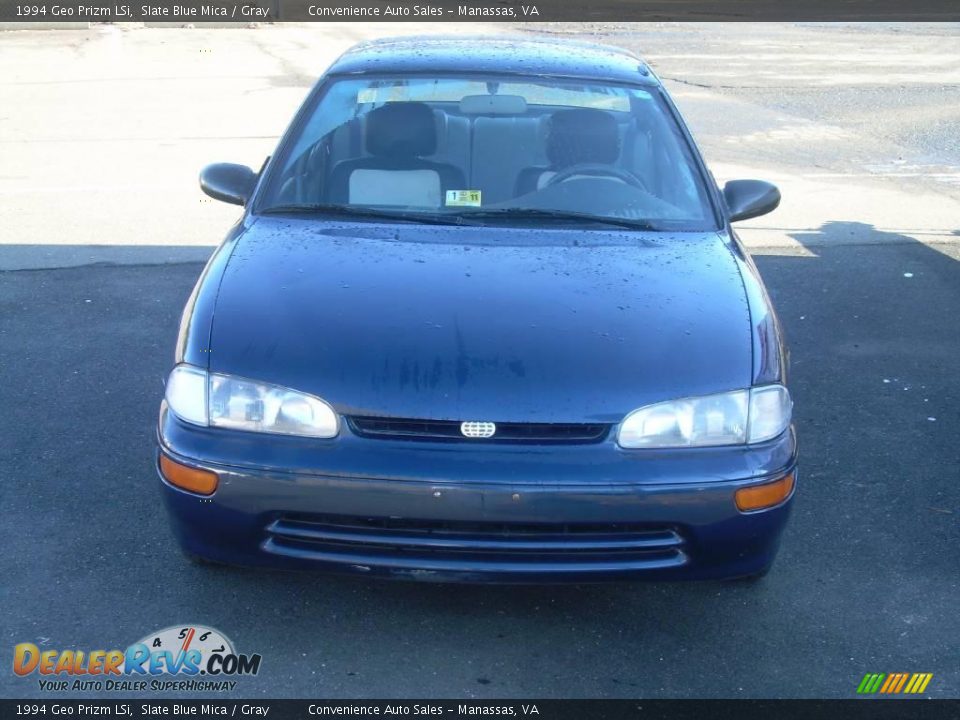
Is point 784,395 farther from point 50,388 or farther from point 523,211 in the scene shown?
point 50,388

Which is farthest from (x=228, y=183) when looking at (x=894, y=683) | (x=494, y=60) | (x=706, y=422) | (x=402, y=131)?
(x=894, y=683)

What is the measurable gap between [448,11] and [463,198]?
20.7m

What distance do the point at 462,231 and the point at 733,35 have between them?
19793 mm

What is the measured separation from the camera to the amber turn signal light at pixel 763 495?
3.27 meters

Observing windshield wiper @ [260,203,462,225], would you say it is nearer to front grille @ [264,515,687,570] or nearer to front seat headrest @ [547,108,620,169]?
front seat headrest @ [547,108,620,169]

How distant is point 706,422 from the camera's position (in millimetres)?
3307

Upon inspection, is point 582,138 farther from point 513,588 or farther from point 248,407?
point 248,407

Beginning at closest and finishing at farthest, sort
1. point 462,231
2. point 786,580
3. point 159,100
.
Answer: point 786,580 < point 462,231 < point 159,100

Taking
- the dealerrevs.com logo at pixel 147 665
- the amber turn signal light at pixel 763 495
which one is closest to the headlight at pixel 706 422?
the amber turn signal light at pixel 763 495

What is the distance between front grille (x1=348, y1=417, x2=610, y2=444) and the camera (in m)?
3.21

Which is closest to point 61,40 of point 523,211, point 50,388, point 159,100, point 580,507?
point 159,100

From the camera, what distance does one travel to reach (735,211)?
4684 millimetres
